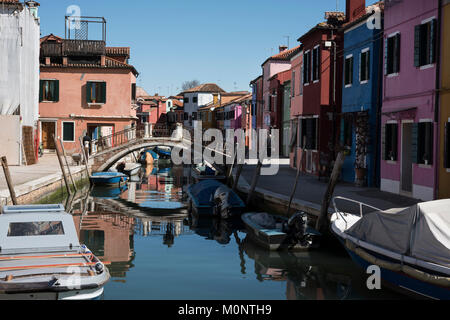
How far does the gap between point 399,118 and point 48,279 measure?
12.2m

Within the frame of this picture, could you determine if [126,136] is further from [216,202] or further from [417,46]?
[417,46]

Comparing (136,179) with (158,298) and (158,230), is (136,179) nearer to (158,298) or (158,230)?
(158,230)

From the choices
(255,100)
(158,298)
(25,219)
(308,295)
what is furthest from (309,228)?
(255,100)

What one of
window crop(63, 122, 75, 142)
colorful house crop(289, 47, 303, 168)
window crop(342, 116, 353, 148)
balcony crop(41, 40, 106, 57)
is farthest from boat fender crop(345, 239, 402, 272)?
balcony crop(41, 40, 106, 57)

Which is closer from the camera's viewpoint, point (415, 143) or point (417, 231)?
Answer: point (417, 231)

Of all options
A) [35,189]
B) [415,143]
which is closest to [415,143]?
[415,143]

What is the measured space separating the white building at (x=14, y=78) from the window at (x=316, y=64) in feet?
45.6

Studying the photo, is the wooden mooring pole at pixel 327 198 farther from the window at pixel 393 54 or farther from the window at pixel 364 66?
the window at pixel 364 66

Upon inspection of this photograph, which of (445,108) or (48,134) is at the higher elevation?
(445,108)

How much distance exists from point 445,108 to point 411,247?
656cm

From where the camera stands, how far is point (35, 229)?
34.8 ft

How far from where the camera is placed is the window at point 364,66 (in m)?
20.2

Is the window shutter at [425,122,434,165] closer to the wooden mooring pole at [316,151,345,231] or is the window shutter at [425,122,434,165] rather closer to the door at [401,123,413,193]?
the door at [401,123,413,193]

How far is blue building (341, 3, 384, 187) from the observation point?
64.6 ft
